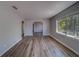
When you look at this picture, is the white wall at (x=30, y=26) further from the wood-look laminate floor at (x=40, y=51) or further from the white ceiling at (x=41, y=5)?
the wood-look laminate floor at (x=40, y=51)

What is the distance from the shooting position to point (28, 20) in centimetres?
1291

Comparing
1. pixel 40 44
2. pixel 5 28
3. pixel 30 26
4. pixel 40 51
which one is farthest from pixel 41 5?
pixel 30 26

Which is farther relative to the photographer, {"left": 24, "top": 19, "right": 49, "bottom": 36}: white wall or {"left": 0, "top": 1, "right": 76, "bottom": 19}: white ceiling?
{"left": 24, "top": 19, "right": 49, "bottom": 36}: white wall

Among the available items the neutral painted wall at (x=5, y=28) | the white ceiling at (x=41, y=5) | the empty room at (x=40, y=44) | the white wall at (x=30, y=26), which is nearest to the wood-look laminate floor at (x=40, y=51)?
the empty room at (x=40, y=44)

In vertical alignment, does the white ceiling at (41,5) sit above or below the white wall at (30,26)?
above

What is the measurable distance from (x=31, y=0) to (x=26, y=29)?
365 inches

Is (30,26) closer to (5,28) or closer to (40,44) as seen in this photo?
(40,44)

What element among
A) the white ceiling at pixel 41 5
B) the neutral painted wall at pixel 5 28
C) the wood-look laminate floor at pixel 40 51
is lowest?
the wood-look laminate floor at pixel 40 51

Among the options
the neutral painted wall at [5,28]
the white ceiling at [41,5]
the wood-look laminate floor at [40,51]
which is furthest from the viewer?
the neutral painted wall at [5,28]

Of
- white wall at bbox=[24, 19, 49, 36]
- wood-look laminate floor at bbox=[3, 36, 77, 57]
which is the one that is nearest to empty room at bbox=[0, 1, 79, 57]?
wood-look laminate floor at bbox=[3, 36, 77, 57]

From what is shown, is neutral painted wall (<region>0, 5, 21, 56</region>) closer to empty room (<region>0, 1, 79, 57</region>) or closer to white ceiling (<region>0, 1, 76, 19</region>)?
empty room (<region>0, 1, 79, 57</region>)

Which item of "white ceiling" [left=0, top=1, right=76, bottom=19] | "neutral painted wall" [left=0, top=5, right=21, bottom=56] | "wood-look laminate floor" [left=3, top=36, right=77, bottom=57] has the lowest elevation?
"wood-look laminate floor" [left=3, top=36, right=77, bottom=57]

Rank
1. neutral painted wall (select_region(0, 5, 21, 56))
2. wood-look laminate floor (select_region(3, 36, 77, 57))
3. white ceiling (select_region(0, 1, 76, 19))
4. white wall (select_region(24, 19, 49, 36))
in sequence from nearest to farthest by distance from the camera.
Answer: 1. white ceiling (select_region(0, 1, 76, 19))
2. wood-look laminate floor (select_region(3, 36, 77, 57))
3. neutral painted wall (select_region(0, 5, 21, 56))
4. white wall (select_region(24, 19, 49, 36))

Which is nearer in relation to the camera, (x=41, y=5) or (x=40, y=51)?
(x=41, y=5)
